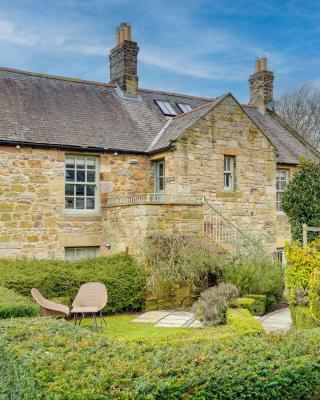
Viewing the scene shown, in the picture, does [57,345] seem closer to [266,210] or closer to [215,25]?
[215,25]

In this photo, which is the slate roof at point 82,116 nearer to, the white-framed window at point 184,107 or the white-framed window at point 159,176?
the white-framed window at point 184,107

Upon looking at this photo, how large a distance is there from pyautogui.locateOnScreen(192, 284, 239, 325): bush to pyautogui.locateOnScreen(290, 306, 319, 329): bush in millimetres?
1596

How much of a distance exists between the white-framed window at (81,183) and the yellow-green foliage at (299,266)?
777 centimetres

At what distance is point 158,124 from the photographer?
17906mm

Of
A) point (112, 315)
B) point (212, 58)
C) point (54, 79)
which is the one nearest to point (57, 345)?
point (112, 315)

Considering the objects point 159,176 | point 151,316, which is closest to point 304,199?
point 159,176

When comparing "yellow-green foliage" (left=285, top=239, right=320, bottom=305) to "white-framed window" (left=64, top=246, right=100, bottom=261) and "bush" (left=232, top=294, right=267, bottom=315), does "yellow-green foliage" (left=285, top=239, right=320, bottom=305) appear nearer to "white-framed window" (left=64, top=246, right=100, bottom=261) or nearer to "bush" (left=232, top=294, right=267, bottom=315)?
"bush" (left=232, top=294, right=267, bottom=315)

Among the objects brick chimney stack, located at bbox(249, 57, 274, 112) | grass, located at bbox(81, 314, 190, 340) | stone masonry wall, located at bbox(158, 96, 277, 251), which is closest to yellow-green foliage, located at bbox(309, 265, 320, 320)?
grass, located at bbox(81, 314, 190, 340)

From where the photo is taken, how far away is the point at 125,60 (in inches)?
744

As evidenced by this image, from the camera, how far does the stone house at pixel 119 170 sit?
1413cm

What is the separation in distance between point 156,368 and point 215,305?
638 cm

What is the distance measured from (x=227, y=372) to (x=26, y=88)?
48.5ft

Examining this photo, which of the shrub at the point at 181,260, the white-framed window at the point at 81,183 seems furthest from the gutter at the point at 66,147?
the shrub at the point at 181,260

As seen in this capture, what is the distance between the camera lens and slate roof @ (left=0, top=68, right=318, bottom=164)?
1505 centimetres
